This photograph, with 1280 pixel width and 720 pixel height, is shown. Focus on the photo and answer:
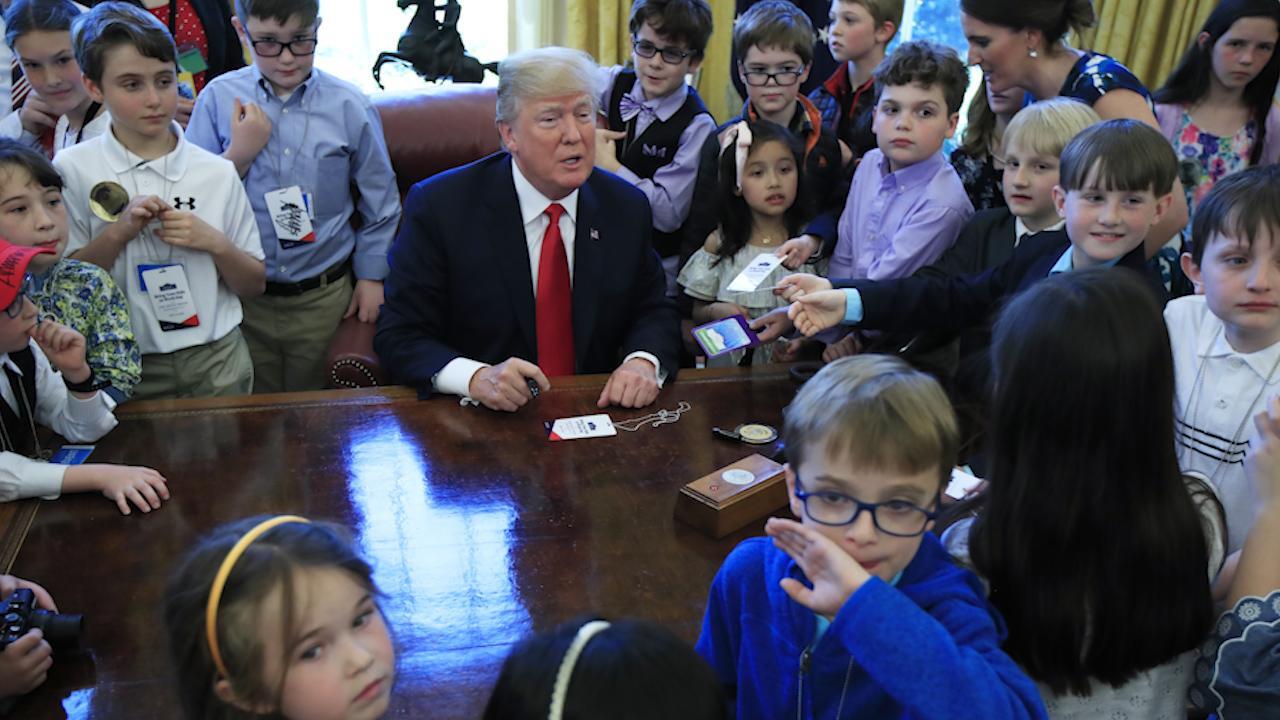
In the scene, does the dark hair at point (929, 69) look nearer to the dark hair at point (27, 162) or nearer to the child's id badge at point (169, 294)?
the child's id badge at point (169, 294)

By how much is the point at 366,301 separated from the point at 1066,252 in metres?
2.18

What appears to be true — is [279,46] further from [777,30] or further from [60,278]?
[777,30]

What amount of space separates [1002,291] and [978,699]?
5.40 ft

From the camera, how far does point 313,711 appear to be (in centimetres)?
118

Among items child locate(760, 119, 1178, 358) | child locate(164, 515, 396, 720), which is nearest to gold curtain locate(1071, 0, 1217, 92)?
child locate(760, 119, 1178, 358)

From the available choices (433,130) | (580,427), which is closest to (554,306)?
(580,427)

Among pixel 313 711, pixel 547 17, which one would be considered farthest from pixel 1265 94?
pixel 313 711

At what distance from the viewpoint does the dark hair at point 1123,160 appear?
7.13 ft

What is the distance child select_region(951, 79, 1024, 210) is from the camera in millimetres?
3057

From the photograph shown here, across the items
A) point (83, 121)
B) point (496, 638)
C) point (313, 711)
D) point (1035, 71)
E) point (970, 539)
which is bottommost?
point (496, 638)

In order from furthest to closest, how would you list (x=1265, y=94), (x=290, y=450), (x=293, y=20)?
(x=1265, y=94) → (x=293, y=20) → (x=290, y=450)

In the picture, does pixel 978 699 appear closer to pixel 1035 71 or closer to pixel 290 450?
pixel 290 450

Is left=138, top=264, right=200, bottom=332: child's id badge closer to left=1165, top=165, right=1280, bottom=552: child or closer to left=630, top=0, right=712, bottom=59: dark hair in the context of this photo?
left=630, top=0, right=712, bottom=59: dark hair

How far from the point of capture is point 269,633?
116 centimetres
